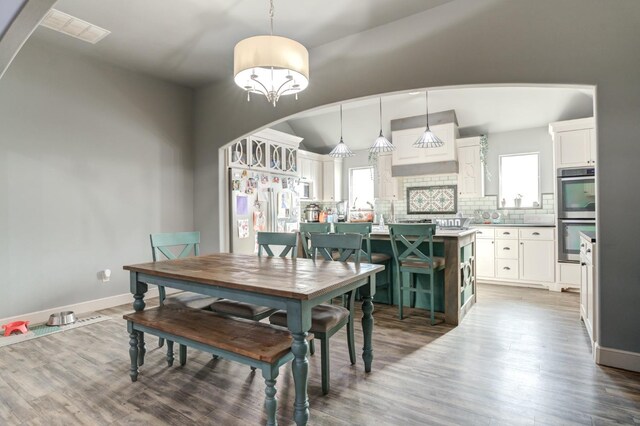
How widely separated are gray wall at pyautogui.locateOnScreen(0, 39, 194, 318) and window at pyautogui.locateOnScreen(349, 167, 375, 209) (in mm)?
3745

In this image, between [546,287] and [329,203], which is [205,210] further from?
[546,287]

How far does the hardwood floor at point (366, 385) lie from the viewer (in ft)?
6.17

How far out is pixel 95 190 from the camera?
3.93 metres

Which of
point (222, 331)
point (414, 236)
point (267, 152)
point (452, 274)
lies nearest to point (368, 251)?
point (414, 236)

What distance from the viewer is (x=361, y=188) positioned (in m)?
7.31

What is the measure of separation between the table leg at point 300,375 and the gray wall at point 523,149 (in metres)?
5.20

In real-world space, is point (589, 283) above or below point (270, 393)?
above

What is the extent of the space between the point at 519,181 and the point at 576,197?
1178mm

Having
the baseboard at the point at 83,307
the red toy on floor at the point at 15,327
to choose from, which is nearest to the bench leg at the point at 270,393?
the baseboard at the point at 83,307

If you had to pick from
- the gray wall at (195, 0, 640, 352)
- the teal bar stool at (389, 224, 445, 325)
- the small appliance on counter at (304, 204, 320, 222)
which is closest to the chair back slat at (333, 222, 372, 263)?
the teal bar stool at (389, 224, 445, 325)

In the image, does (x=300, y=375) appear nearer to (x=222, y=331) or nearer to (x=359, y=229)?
(x=222, y=331)

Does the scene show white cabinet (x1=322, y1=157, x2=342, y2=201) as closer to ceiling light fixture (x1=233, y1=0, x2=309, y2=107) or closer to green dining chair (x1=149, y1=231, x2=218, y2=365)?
green dining chair (x1=149, y1=231, x2=218, y2=365)

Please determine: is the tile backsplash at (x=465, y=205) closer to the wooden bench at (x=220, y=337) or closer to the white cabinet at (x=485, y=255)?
the white cabinet at (x=485, y=255)

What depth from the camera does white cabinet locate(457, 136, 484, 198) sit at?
223 inches
